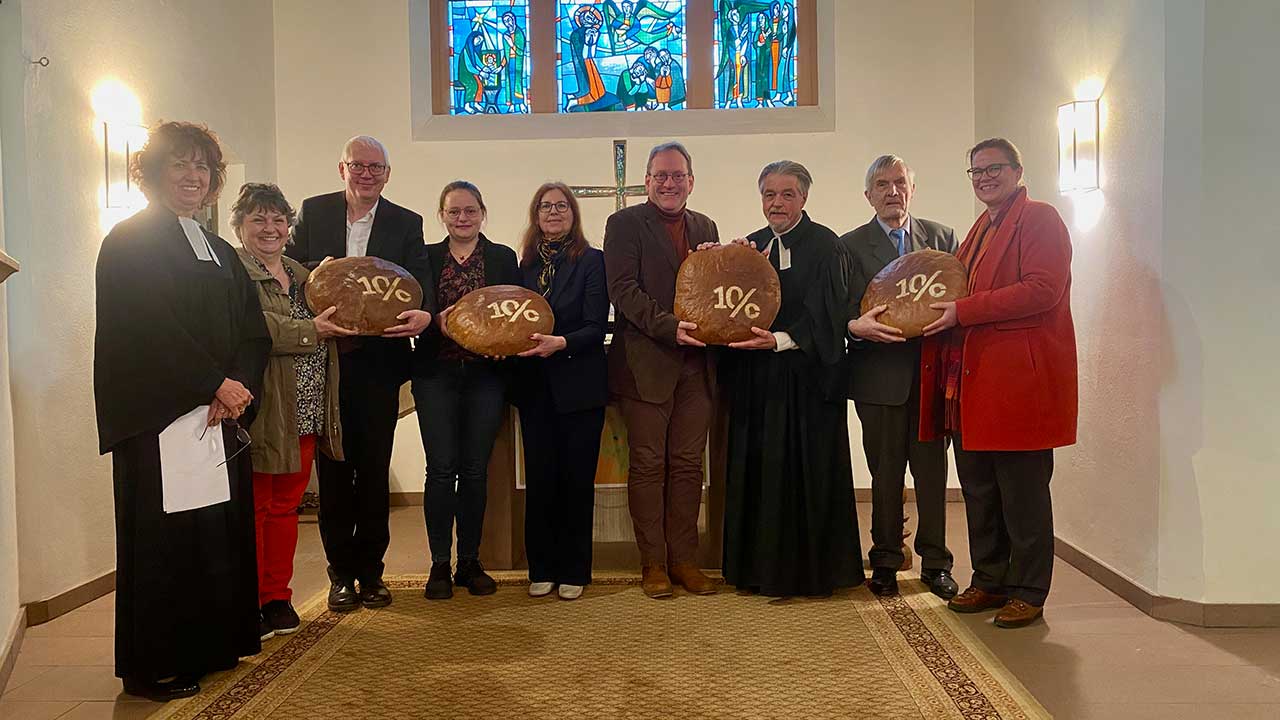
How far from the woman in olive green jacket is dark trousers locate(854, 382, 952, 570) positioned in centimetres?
203

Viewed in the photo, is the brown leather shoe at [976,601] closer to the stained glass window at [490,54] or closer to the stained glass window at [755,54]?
the stained glass window at [755,54]

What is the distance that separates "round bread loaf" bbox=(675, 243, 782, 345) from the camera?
11.9 ft

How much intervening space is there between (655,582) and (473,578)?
0.74m

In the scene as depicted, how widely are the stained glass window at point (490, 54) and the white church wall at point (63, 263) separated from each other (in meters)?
2.36

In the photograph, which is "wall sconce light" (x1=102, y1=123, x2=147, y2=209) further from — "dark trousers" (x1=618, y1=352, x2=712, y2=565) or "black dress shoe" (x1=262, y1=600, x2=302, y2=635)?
"dark trousers" (x1=618, y1=352, x2=712, y2=565)

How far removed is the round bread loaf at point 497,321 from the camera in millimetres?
3588

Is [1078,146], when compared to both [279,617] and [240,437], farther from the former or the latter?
[279,617]

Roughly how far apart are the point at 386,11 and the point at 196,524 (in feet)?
15.3

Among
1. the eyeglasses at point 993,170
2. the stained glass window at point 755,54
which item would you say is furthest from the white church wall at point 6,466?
the stained glass window at point 755,54

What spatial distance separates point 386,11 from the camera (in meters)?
6.58

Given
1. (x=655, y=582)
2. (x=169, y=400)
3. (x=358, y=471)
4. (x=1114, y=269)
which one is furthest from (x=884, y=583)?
(x=169, y=400)

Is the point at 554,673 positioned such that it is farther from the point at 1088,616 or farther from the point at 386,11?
the point at 386,11

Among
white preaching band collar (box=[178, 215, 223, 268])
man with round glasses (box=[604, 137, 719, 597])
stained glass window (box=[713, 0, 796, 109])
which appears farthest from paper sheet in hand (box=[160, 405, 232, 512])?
stained glass window (box=[713, 0, 796, 109])

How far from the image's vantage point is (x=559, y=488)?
13.0 feet
